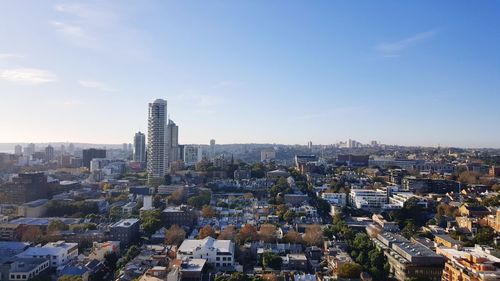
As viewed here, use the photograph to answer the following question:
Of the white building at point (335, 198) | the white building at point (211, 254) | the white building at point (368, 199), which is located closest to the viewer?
the white building at point (211, 254)

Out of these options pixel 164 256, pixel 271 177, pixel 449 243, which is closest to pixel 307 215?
pixel 449 243

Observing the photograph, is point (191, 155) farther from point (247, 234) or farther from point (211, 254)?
point (211, 254)

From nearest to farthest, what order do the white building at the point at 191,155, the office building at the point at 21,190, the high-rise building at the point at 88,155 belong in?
1. the office building at the point at 21,190
2. the high-rise building at the point at 88,155
3. the white building at the point at 191,155

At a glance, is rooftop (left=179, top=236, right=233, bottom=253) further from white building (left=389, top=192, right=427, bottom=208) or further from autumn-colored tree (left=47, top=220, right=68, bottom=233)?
white building (left=389, top=192, right=427, bottom=208)

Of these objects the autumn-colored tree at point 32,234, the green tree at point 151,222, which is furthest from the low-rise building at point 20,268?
the green tree at point 151,222

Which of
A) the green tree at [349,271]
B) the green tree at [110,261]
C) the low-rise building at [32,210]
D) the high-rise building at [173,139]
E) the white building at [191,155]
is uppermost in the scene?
the high-rise building at [173,139]

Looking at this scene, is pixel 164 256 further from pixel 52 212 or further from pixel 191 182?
pixel 191 182

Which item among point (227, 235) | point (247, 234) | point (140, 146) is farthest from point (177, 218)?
point (140, 146)

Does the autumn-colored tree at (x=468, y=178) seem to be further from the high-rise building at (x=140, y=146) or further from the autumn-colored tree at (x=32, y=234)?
the high-rise building at (x=140, y=146)
